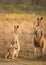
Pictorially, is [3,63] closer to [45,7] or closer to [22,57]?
[22,57]

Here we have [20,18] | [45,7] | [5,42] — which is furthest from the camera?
[45,7]

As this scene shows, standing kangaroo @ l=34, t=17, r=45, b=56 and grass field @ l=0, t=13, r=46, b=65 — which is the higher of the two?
standing kangaroo @ l=34, t=17, r=45, b=56

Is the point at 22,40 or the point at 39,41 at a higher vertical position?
the point at 39,41

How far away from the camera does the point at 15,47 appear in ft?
53.2

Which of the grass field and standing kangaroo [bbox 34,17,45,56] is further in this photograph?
standing kangaroo [bbox 34,17,45,56]

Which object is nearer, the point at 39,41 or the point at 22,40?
the point at 39,41

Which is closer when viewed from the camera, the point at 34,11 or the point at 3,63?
the point at 3,63

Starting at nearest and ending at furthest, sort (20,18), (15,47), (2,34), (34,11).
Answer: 1. (15,47)
2. (2,34)
3. (20,18)
4. (34,11)

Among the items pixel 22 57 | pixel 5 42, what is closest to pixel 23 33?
pixel 5 42

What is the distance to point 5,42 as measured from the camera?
1975 cm

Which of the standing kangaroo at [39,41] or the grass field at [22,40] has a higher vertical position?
the standing kangaroo at [39,41]

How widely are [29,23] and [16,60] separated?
1161 cm

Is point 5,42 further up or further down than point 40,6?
further up

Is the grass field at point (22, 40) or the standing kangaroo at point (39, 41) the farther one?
the standing kangaroo at point (39, 41)
